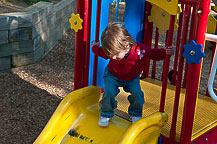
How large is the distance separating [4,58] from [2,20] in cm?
51

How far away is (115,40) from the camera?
2227 millimetres

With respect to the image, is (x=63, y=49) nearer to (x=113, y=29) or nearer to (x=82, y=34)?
(x=82, y=34)

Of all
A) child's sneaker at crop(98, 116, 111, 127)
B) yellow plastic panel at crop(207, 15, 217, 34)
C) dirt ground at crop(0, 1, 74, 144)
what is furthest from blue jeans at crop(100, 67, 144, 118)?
yellow plastic panel at crop(207, 15, 217, 34)

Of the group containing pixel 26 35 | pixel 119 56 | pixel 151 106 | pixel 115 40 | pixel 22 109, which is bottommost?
pixel 22 109

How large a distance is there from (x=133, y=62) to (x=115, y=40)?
309 millimetres

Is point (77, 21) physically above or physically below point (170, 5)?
below

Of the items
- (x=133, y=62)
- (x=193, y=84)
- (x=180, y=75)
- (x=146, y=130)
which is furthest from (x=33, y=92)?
(x=193, y=84)

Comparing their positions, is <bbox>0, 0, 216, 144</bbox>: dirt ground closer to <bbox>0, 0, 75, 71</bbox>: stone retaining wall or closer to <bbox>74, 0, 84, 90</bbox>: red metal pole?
<bbox>0, 0, 75, 71</bbox>: stone retaining wall

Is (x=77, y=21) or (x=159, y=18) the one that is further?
(x=159, y=18)

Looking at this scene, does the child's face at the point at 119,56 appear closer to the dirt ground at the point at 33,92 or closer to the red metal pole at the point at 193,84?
the red metal pole at the point at 193,84

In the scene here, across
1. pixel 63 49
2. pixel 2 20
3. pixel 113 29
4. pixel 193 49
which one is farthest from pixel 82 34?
pixel 63 49

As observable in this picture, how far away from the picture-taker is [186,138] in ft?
7.71

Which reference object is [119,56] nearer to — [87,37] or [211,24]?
[87,37]

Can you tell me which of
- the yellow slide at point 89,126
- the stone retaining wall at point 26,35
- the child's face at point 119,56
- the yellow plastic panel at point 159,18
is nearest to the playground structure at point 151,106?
the yellow slide at point 89,126
